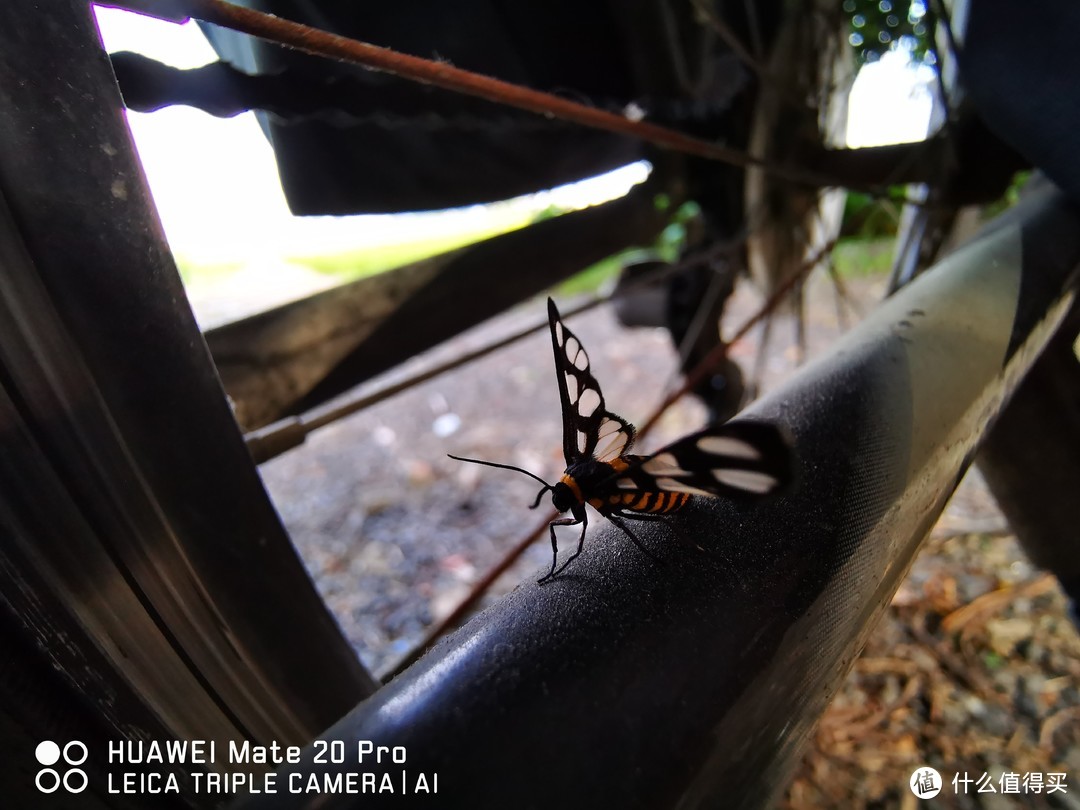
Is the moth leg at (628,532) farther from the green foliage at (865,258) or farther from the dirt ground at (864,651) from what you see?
the green foliage at (865,258)

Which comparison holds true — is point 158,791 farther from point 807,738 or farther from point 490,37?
point 490,37

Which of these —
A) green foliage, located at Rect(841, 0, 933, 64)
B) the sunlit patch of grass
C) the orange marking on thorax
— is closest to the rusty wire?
the orange marking on thorax

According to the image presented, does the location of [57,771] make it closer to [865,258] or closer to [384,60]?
[384,60]

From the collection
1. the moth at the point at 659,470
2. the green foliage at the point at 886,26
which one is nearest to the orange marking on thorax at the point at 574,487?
the moth at the point at 659,470

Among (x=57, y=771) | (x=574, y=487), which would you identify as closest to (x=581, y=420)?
(x=574, y=487)

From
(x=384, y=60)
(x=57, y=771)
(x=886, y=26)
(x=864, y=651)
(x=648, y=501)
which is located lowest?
(x=864, y=651)

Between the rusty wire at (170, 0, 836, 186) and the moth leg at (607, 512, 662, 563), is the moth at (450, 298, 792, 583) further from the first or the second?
the rusty wire at (170, 0, 836, 186)

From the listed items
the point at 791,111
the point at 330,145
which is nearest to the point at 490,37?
the point at 330,145
